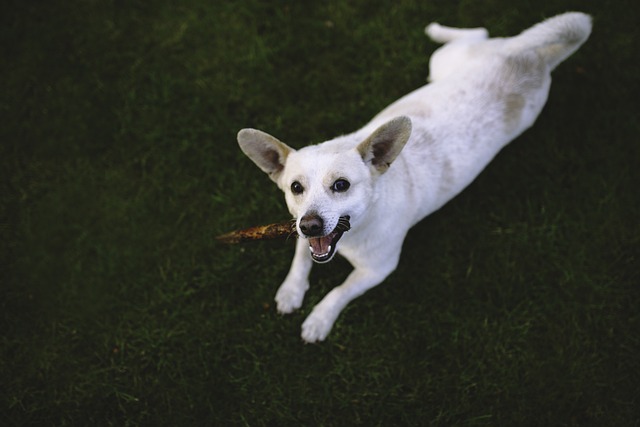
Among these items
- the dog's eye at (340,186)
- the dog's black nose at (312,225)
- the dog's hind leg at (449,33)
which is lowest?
the dog's black nose at (312,225)

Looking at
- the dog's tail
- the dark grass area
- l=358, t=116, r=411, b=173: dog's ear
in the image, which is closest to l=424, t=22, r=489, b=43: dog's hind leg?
the dark grass area

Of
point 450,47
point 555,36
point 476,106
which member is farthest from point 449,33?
point 476,106

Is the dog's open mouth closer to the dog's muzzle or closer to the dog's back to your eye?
the dog's muzzle

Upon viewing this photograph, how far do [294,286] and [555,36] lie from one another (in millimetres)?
3044

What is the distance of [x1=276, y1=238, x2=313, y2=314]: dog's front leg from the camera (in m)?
3.88

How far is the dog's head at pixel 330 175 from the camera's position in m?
2.73

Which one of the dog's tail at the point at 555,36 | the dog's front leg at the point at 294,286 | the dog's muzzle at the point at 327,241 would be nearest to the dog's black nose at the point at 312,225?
the dog's muzzle at the point at 327,241

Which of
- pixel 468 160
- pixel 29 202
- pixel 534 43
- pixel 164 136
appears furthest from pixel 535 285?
pixel 29 202

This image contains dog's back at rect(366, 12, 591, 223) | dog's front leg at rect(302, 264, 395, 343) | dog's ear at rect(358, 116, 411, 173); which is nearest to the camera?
dog's ear at rect(358, 116, 411, 173)

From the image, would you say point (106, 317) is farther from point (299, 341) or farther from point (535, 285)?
point (535, 285)

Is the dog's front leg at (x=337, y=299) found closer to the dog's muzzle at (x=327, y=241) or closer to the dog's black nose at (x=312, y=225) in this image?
the dog's muzzle at (x=327, y=241)

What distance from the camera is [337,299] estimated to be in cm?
373

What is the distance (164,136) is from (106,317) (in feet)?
6.09

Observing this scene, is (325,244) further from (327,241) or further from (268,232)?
(268,232)
